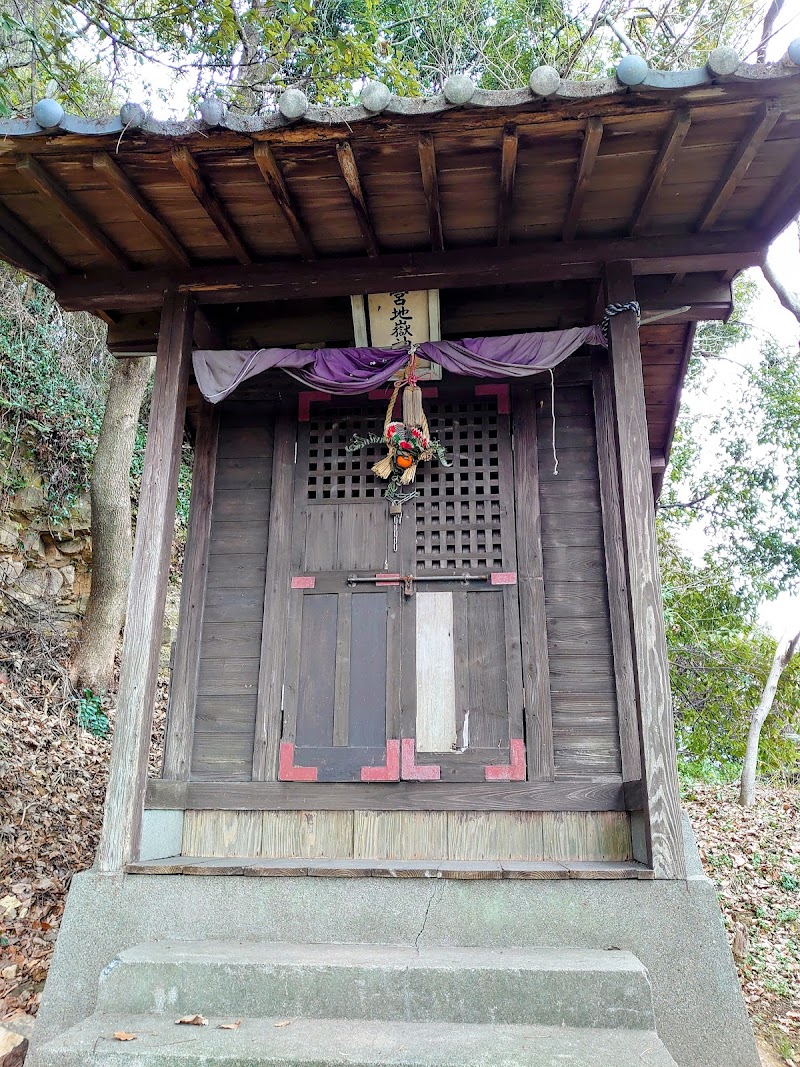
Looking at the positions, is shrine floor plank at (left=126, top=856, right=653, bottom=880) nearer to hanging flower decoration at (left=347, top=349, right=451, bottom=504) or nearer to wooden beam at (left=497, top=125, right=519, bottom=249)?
hanging flower decoration at (left=347, top=349, right=451, bottom=504)

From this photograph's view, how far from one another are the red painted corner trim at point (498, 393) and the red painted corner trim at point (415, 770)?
234 centimetres

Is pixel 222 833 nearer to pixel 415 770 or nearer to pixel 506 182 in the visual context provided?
pixel 415 770

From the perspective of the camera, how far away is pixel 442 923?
3457mm

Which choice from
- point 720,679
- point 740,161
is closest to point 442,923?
point 740,161

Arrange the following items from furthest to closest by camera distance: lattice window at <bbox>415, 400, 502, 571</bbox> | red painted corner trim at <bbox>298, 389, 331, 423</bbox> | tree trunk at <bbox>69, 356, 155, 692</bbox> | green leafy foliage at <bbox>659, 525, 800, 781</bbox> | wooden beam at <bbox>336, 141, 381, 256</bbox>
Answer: green leafy foliage at <bbox>659, 525, 800, 781</bbox>
tree trunk at <bbox>69, 356, 155, 692</bbox>
red painted corner trim at <bbox>298, 389, 331, 423</bbox>
lattice window at <bbox>415, 400, 502, 571</bbox>
wooden beam at <bbox>336, 141, 381, 256</bbox>

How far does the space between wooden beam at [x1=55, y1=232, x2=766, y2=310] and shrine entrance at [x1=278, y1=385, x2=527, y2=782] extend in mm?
902

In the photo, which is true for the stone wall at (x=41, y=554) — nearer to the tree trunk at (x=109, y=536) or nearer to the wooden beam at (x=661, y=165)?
the tree trunk at (x=109, y=536)

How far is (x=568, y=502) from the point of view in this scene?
496 cm

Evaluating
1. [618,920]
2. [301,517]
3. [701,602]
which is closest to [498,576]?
[301,517]

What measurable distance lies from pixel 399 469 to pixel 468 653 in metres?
1.33

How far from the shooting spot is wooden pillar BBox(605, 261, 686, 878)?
351 cm

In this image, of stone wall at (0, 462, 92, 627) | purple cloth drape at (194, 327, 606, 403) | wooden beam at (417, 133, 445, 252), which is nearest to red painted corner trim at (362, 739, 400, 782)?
purple cloth drape at (194, 327, 606, 403)

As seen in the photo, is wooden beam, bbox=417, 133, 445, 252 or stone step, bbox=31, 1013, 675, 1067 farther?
wooden beam, bbox=417, 133, 445, 252

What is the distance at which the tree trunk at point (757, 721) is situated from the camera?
31.6ft
